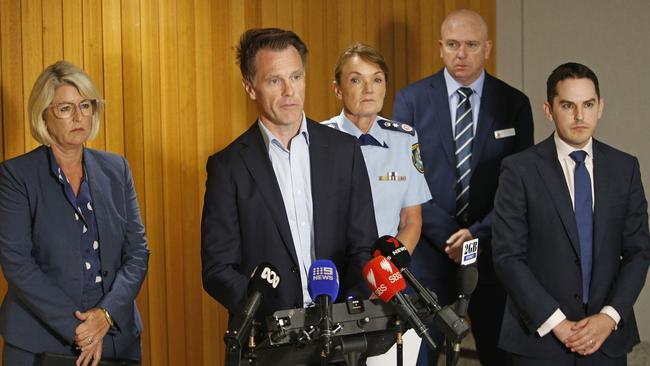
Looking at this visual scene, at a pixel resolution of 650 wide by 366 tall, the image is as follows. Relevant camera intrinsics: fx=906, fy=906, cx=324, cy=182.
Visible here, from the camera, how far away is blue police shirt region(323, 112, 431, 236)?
4.03 m

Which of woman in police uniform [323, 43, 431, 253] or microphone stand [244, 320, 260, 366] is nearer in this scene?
microphone stand [244, 320, 260, 366]

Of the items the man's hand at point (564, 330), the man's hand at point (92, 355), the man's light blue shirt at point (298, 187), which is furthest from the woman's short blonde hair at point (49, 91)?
the man's hand at point (564, 330)

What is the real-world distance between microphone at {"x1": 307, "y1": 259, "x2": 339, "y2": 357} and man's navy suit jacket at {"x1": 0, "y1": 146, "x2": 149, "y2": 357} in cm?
137

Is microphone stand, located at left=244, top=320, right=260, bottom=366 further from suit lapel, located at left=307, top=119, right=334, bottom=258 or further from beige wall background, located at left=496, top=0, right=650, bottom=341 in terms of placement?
beige wall background, located at left=496, top=0, right=650, bottom=341

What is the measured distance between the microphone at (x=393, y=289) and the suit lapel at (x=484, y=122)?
Answer: 2155 millimetres

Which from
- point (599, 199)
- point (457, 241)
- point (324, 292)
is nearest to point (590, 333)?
point (599, 199)

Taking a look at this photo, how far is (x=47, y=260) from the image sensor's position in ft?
11.2

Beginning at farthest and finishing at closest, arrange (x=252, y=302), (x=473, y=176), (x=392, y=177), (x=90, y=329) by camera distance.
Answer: (x=473, y=176), (x=392, y=177), (x=90, y=329), (x=252, y=302)

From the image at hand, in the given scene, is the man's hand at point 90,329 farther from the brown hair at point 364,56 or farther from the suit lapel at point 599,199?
the suit lapel at point 599,199

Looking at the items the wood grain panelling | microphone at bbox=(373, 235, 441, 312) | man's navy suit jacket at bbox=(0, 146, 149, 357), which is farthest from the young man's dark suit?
microphone at bbox=(373, 235, 441, 312)

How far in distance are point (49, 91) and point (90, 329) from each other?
93 cm

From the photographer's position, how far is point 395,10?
566 cm

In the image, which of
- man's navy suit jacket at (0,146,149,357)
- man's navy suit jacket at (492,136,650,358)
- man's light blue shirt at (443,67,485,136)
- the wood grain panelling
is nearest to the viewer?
man's navy suit jacket at (0,146,149,357)

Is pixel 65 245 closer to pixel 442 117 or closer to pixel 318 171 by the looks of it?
pixel 318 171
